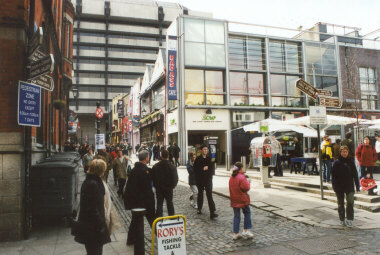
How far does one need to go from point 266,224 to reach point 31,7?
23.0 feet

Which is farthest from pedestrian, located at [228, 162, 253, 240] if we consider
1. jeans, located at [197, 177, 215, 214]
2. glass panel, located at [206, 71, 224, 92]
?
glass panel, located at [206, 71, 224, 92]

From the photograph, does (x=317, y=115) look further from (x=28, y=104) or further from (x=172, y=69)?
(x=172, y=69)

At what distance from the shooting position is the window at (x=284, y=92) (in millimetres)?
23844

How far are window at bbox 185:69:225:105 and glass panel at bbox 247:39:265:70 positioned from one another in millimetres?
3106

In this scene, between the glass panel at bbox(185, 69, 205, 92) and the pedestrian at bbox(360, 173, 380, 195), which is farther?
the glass panel at bbox(185, 69, 205, 92)

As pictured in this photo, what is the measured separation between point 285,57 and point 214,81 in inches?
272

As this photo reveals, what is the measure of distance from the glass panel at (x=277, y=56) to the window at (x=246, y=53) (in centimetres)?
76

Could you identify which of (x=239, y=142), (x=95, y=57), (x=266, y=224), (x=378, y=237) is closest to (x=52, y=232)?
(x=266, y=224)

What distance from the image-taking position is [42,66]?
580 cm

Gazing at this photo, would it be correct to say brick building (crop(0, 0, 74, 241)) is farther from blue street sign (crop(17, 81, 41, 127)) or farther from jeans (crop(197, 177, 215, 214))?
jeans (crop(197, 177, 215, 214))

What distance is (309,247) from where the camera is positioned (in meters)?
5.08

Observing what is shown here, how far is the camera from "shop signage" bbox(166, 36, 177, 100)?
69.8 ft

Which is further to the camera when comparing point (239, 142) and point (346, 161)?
point (239, 142)

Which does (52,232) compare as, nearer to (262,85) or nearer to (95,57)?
(262,85)
